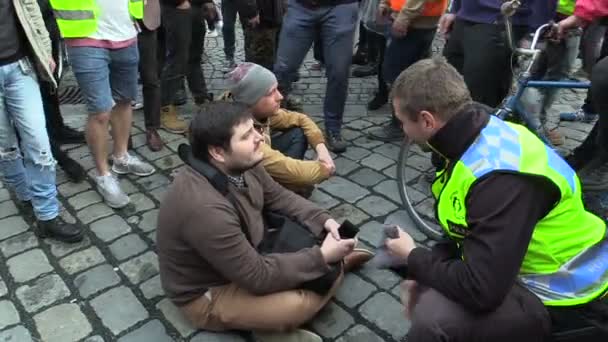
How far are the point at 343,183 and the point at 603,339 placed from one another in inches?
89.8

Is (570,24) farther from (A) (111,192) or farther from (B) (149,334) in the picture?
(A) (111,192)

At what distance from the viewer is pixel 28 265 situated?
3.08 m

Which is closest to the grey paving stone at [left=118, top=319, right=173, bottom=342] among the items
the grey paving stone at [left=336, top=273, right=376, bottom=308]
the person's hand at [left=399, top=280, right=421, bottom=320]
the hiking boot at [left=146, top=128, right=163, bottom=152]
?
the grey paving stone at [left=336, top=273, right=376, bottom=308]

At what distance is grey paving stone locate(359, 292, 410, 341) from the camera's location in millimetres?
2615

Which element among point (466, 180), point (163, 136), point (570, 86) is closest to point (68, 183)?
point (163, 136)

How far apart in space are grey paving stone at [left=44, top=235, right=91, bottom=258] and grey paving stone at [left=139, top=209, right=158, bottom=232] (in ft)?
1.08

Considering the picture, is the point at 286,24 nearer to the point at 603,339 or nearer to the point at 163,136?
the point at 163,136

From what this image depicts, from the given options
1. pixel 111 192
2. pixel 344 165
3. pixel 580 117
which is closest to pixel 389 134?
pixel 344 165

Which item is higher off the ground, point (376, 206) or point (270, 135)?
point (270, 135)

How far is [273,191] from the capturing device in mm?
2803

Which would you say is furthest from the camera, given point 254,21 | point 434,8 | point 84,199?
point 254,21

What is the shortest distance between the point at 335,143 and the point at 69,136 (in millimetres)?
2186

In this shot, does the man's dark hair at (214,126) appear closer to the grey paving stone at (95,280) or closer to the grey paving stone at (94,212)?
the grey paving stone at (95,280)

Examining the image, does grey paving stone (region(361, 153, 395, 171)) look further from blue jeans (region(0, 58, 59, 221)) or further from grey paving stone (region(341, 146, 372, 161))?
blue jeans (region(0, 58, 59, 221))
